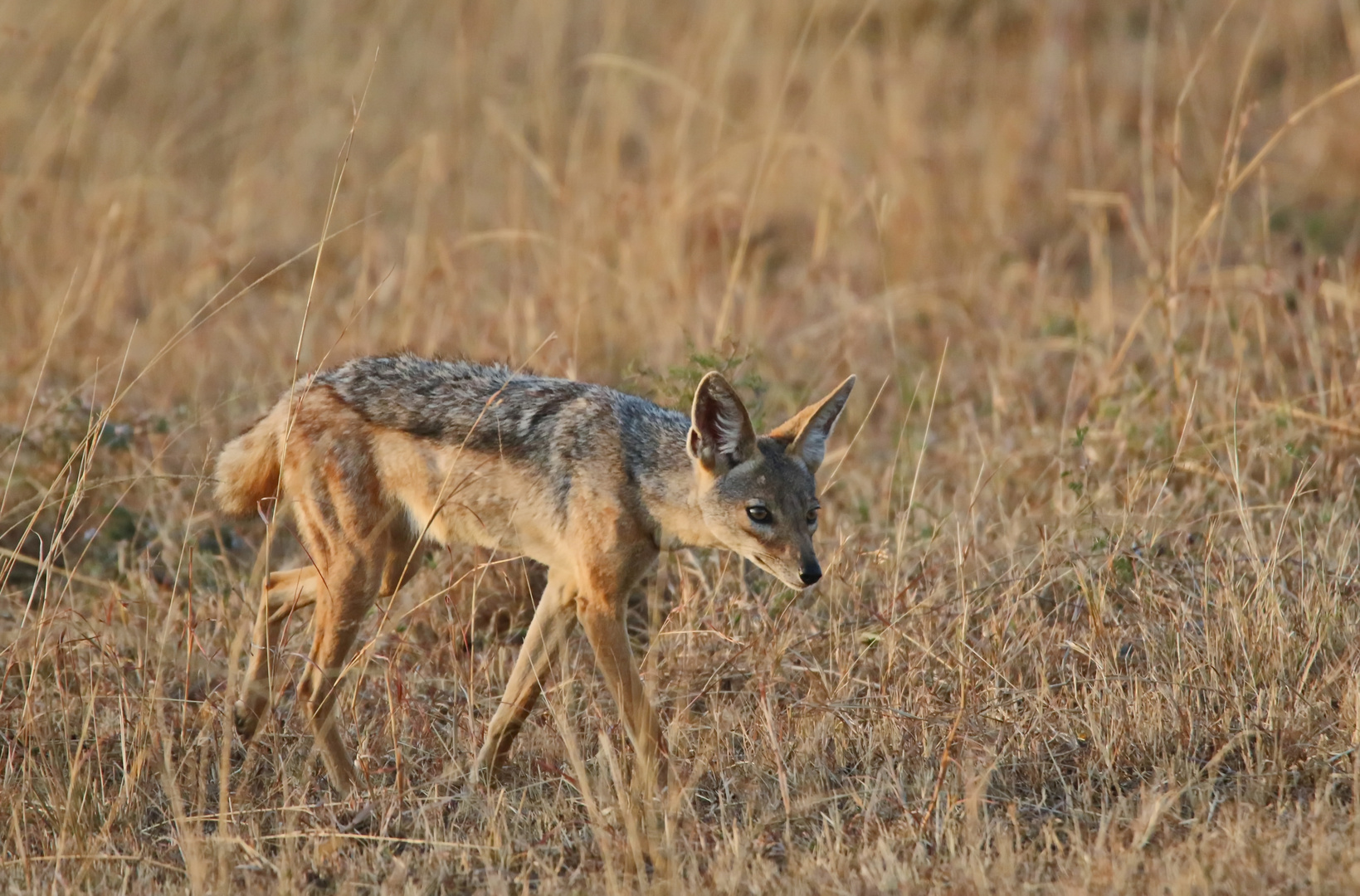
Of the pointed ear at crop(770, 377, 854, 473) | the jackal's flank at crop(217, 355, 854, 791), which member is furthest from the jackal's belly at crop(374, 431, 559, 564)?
the pointed ear at crop(770, 377, 854, 473)

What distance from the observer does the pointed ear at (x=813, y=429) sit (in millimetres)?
5281

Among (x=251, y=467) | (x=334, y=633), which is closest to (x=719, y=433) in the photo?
(x=334, y=633)

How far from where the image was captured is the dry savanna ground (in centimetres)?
457

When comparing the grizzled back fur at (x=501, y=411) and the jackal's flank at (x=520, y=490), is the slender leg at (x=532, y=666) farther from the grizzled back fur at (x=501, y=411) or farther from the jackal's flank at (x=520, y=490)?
the grizzled back fur at (x=501, y=411)

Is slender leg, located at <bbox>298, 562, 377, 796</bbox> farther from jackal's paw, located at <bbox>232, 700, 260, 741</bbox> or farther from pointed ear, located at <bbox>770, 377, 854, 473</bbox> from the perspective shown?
pointed ear, located at <bbox>770, 377, 854, 473</bbox>

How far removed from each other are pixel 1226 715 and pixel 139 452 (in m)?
5.08

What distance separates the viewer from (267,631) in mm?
5562

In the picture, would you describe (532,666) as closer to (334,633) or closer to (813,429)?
(334,633)

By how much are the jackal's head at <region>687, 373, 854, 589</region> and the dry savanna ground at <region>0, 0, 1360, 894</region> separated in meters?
0.46

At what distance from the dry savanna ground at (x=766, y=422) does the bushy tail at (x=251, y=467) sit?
1.42 feet

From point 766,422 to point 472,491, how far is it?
2.78m

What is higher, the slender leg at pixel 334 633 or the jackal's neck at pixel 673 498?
Answer: the jackal's neck at pixel 673 498

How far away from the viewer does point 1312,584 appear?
213 inches

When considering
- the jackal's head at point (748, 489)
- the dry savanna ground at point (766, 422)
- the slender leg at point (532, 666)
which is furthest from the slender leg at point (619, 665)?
the jackal's head at point (748, 489)
